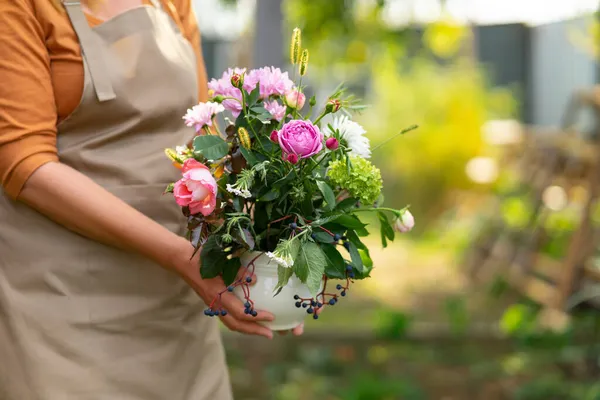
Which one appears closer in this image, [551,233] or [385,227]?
[385,227]

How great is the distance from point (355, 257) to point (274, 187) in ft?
0.67

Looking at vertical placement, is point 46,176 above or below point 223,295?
above

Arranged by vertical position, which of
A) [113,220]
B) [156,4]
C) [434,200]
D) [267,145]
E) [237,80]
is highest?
[156,4]

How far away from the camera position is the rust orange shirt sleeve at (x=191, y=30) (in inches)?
73.5

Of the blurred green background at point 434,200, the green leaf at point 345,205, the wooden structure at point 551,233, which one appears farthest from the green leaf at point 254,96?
the wooden structure at point 551,233

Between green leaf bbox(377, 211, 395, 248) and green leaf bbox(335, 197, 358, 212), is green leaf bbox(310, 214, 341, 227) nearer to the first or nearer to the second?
green leaf bbox(335, 197, 358, 212)

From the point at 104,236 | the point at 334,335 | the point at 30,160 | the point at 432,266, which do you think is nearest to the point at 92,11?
the point at 30,160

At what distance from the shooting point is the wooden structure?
A: 523 centimetres

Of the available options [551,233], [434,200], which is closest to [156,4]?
[551,233]

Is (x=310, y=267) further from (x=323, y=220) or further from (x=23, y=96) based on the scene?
(x=23, y=96)

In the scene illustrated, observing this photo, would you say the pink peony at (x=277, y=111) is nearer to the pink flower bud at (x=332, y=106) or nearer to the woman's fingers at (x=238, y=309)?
the pink flower bud at (x=332, y=106)

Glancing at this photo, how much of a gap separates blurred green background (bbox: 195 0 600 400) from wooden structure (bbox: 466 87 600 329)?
14 centimetres

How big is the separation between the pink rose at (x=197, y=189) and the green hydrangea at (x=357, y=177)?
0.22 meters

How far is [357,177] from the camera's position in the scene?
1.58 metres
